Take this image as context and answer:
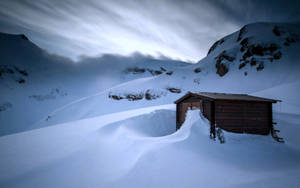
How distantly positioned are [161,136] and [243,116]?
25.4 feet

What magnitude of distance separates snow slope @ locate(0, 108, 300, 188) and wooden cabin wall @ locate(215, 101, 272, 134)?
0.76 meters

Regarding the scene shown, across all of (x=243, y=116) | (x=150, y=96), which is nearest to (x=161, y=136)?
(x=243, y=116)

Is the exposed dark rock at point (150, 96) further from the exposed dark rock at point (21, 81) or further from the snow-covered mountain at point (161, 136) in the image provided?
the exposed dark rock at point (21, 81)

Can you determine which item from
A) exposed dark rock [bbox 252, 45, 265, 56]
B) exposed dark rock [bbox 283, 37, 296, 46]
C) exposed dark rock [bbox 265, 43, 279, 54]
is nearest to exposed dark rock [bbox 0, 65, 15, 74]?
exposed dark rock [bbox 252, 45, 265, 56]

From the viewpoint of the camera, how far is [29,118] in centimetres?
3130

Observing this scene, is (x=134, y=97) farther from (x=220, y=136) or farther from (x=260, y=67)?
(x=260, y=67)

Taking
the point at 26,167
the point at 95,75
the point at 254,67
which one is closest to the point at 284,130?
the point at 26,167

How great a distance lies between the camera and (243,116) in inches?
359

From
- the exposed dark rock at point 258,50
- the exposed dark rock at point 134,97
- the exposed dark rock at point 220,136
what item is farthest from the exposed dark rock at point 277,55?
the exposed dark rock at point 134,97

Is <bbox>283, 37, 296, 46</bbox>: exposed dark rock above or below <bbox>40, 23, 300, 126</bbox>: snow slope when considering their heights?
above

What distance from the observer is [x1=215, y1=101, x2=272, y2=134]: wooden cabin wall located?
345 inches

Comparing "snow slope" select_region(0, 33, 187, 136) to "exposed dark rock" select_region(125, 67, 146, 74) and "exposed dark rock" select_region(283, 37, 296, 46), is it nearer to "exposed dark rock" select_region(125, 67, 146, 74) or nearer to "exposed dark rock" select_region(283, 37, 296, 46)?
"exposed dark rock" select_region(125, 67, 146, 74)

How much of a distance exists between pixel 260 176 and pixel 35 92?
56.0m

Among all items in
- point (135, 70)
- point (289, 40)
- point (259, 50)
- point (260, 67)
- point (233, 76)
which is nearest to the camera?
point (260, 67)
